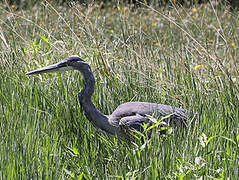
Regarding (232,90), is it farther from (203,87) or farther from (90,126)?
(90,126)

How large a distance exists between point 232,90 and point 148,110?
2.13 ft

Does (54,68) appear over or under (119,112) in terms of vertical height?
over

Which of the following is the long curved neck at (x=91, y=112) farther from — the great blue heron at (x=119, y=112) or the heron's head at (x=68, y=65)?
the heron's head at (x=68, y=65)

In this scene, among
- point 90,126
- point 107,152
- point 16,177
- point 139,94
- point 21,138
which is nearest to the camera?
point 16,177

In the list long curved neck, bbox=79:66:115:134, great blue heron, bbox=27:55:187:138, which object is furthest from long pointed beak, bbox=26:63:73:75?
long curved neck, bbox=79:66:115:134

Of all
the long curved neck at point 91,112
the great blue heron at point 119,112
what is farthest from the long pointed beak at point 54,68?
the long curved neck at point 91,112

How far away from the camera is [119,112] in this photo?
341cm

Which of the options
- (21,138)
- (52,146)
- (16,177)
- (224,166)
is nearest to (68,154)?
(52,146)

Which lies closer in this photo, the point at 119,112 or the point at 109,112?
the point at 119,112

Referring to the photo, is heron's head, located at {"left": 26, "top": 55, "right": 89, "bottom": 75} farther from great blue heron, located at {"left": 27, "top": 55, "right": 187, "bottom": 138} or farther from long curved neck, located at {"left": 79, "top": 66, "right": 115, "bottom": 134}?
long curved neck, located at {"left": 79, "top": 66, "right": 115, "bottom": 134}

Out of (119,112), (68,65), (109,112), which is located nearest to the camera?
(119,112)

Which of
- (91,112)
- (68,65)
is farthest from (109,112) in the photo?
(68,65)

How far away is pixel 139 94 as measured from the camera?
3887mm

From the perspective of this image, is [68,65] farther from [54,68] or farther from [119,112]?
[119,112]
